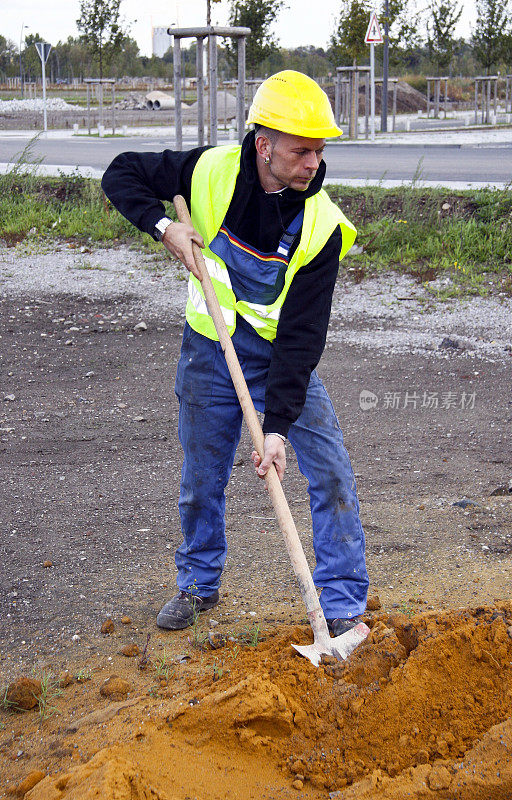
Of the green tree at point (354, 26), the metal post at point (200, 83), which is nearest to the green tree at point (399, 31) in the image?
the green tree at point (354, 26)

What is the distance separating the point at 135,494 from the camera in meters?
4.61

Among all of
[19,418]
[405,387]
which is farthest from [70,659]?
[405,387]

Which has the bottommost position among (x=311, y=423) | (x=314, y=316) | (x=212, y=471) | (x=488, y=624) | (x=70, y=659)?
(x=70, y=659)

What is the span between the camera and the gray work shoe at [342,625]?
10.1 ft

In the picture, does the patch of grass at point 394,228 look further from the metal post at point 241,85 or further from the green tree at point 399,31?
the green tree at point 399,31

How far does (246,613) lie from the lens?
344 centimetres

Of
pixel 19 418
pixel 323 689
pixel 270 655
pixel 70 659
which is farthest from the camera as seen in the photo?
pixel 19 418

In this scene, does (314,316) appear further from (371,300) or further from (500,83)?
(500,83)

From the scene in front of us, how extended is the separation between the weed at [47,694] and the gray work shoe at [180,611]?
0.48 m

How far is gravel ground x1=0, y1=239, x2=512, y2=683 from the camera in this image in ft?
11.8

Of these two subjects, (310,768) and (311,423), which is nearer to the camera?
(310,768)

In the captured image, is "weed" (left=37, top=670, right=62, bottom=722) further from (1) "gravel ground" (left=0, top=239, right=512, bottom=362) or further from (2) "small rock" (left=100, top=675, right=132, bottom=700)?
(1) "gravel ground" (left=0, top=239, right=512, bottom=362)

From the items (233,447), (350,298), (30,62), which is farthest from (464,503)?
(30,62)

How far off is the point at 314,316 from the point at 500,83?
146 ft
